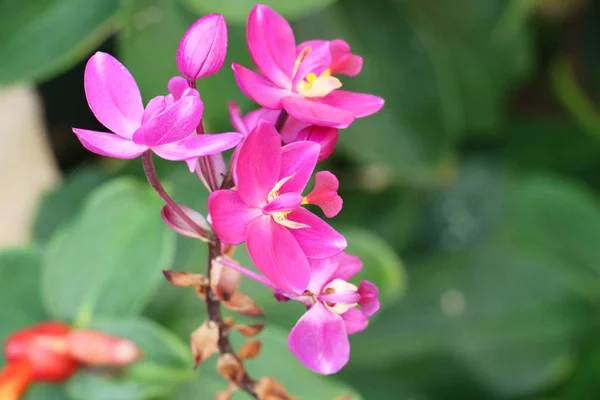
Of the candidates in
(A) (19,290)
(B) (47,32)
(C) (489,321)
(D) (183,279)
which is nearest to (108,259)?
(A) (19,290)

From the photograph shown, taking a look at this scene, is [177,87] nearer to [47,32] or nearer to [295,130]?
[295,130]

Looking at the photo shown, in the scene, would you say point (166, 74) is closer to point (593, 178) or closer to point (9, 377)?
point (9, 377)

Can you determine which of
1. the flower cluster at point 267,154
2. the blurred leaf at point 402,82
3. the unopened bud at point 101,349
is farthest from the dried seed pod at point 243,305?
the blurred leaf at point 402,82

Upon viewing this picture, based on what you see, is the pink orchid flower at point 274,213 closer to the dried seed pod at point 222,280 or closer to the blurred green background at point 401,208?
the dried seed pod at point 222,280

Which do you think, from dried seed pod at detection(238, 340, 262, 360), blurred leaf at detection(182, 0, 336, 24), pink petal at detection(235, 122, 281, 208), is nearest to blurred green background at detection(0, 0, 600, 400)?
blurred leaf at detection(182, 0, 336, 24)

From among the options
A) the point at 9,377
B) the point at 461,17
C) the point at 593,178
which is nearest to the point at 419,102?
the point at 461,17
